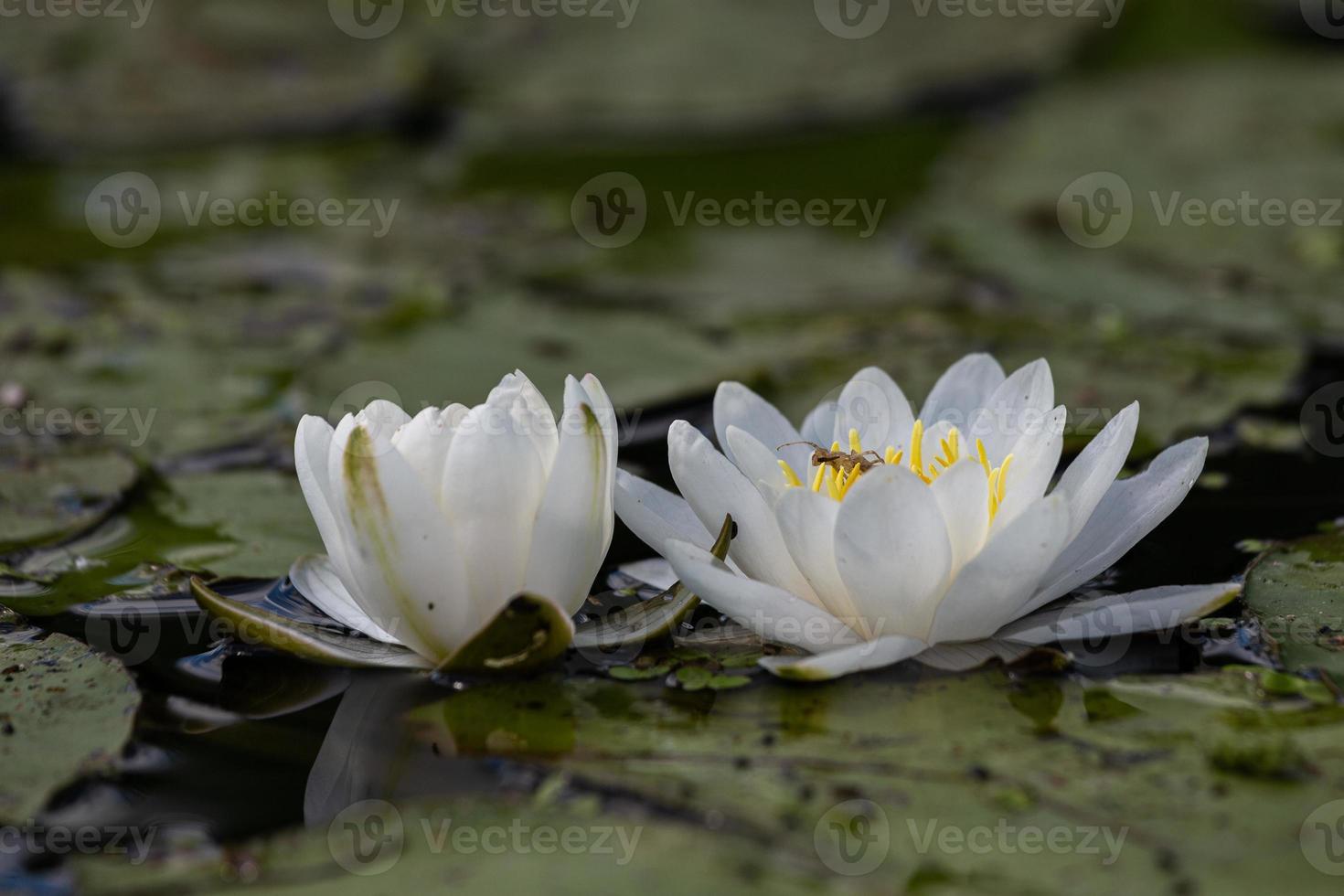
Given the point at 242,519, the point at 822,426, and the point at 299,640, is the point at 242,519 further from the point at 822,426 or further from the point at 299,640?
the point at 822,426

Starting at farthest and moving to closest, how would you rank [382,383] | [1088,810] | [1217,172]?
[1217,172] → [382,383] → [1088,810]

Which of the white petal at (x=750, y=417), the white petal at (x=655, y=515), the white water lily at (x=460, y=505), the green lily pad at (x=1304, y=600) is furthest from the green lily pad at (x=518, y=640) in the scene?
the green lily pad at (x=1304, y=600)

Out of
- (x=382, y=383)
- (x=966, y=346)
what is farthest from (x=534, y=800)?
(x=966, y=346)

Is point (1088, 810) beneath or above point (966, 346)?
beneath

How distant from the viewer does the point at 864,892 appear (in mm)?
1585

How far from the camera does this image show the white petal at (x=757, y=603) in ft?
6.61

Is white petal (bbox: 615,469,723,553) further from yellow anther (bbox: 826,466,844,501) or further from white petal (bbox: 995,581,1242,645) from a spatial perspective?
white petal (bbox: 995,581,1242,645)

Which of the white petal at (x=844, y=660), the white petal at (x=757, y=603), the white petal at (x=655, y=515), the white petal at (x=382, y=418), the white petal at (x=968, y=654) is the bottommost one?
the white petal at (x=968, y=654)

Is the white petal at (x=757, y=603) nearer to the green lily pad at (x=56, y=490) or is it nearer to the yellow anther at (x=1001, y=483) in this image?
the yellow anther at (x=1001, y=483)

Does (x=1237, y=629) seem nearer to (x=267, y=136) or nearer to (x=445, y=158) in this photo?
(x=445, y=158)

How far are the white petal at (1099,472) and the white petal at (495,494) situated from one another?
90cm

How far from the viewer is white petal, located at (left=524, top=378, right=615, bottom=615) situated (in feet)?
6.85

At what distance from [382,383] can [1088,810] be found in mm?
2438

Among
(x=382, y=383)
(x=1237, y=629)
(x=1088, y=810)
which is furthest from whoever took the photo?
(x=382, y=383)
